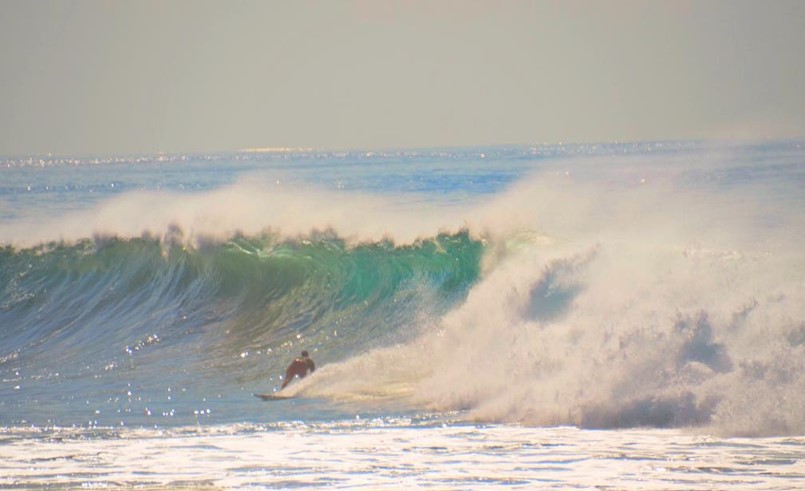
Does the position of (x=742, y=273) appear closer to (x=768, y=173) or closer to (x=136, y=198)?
(x=136, y=198)

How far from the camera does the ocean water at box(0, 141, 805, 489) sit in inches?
389

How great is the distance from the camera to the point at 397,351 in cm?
1498

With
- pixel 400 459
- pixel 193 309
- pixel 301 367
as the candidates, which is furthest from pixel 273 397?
pixel 193 309

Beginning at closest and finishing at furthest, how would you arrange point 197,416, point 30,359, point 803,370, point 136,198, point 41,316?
1. point 803,370
2. point 197,416
3. point 30,359
4. point 41,316
5. point 136,198

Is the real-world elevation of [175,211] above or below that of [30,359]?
above

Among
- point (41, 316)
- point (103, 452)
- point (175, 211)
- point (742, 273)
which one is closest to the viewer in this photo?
point (103, 452)

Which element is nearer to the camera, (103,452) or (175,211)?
(103,452)

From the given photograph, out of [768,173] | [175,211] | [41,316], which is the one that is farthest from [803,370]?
[768,173]

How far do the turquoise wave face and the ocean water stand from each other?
Answer: 0.17 ft

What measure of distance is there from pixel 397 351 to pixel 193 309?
5084 millimetres

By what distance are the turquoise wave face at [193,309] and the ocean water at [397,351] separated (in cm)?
5

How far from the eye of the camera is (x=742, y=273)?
1530cm

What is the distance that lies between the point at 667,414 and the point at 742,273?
4654 millimetres

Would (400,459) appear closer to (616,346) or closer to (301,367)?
(616,346)
